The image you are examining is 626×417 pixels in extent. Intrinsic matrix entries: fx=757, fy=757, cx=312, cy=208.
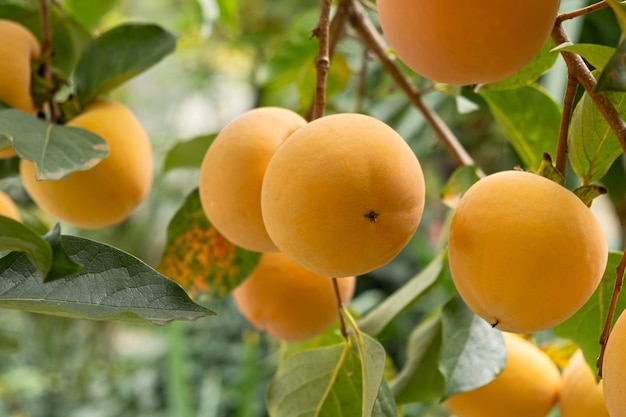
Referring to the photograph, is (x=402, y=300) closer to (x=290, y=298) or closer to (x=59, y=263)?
(x=290, y=298)

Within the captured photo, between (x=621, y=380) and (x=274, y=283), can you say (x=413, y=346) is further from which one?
(x=621, y=380)

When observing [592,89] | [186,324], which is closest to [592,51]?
[592,89]

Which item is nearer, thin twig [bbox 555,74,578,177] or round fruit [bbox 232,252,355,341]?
thin twig [bbox 555,74,578,177]

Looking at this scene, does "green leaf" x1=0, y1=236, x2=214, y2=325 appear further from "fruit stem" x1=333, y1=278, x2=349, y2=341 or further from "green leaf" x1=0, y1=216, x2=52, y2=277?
"fruit stem" x1=333, y1=278, x2=349, y2=341

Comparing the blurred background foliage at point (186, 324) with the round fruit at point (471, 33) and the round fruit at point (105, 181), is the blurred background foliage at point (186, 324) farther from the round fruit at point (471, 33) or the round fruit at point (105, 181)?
the round fruit at point (471, 33)

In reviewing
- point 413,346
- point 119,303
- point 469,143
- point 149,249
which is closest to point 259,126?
point 119,303

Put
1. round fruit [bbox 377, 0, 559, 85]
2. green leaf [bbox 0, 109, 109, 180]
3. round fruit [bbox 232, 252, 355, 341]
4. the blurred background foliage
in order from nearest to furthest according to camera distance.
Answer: round fruit [bbox 377, 0, 559, 85] → green leaf [bbox 0, 109, 109, 180] → round fruit [bbox 232, 252, 355, 341] → the blurred background foliage

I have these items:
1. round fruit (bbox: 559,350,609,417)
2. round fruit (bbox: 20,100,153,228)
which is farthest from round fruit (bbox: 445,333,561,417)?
round fruit (bbox: 20,100,153,228)

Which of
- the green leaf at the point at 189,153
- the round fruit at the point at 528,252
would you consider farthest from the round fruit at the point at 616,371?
the green leaf at the point at 189,153
